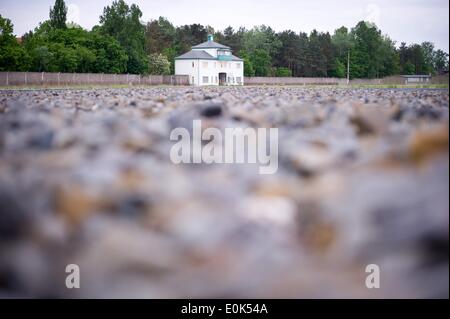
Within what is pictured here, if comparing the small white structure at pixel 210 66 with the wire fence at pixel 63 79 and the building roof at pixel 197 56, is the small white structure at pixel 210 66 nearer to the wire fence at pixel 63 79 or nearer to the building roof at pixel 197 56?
the building roof at pixel 197 56

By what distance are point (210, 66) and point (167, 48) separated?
12.9 meters

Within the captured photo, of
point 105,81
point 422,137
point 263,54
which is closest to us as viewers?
point 422,137

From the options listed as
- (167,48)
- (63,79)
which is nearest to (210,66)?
(167,48)

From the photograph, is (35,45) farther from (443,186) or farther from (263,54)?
(443,186)

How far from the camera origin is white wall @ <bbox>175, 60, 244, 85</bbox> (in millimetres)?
60959

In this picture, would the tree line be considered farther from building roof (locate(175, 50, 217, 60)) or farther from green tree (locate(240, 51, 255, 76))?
building roof (locate(175, 50, 217, 60))

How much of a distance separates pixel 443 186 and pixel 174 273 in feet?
2.54

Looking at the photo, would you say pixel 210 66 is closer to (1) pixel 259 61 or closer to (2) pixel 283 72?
(1) pixel 259 61

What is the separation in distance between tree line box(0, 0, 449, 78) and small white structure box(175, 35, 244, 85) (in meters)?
2.58

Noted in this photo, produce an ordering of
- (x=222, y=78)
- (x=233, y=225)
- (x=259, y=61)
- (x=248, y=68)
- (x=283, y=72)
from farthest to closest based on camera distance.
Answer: (x=283, y=72), (x=259, y=61), (x=248, y=68), (x=222, y=78), (x=233, y=225)

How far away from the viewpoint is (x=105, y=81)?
42.5 m

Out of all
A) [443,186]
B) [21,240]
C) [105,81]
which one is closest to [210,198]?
[21,240]

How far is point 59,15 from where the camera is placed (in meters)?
58.8

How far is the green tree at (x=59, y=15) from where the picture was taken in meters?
58.4
